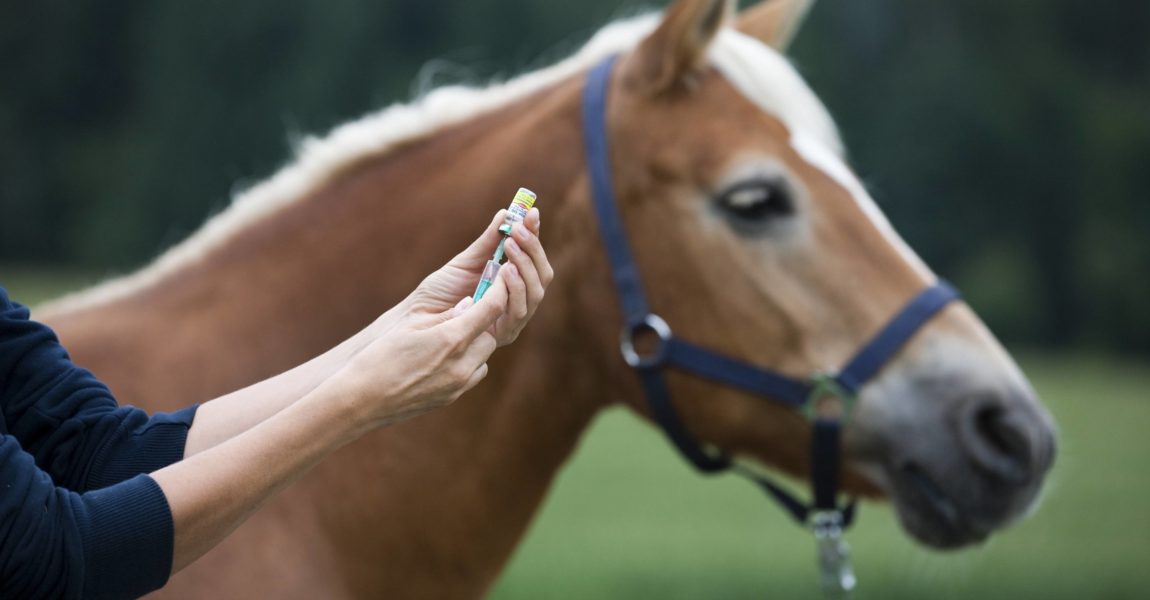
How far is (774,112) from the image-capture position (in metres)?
2.44

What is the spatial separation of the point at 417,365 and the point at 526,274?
22 centimetres

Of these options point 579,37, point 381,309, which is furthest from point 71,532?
point 579,37

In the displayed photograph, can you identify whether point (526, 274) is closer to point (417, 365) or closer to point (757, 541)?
point (417, 365)

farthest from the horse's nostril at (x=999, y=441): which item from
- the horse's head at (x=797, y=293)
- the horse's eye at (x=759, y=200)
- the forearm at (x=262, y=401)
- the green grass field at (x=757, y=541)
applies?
the forearm at (x=262, y=401)

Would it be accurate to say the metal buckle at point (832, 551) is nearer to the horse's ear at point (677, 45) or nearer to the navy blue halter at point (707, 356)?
the navy blue halter at point (707, 356)

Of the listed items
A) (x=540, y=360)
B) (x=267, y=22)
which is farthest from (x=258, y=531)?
(x=267, y=22)

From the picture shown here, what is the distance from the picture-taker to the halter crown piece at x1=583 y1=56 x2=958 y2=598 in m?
2.34

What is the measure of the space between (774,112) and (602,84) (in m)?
0.38

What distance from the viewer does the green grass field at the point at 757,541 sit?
6852 millimetres

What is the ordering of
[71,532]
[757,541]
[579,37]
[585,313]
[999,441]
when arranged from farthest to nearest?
[579,37] < [757,541] < [585,313] < [999,441] < [71,532]

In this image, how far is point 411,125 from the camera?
Answer: 2602mm

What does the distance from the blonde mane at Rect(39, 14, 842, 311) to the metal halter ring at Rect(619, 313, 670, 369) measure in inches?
20.4

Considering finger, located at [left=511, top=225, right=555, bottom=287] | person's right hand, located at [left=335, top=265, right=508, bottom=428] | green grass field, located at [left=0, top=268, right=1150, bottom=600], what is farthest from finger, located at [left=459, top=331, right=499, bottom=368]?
green grass field, located at [left=0, top=268, right=1150, bottom=600]

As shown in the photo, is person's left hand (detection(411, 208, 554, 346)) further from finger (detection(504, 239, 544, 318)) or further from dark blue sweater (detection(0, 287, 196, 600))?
dark blue sweater (detection(0, 287, 196, 600))
